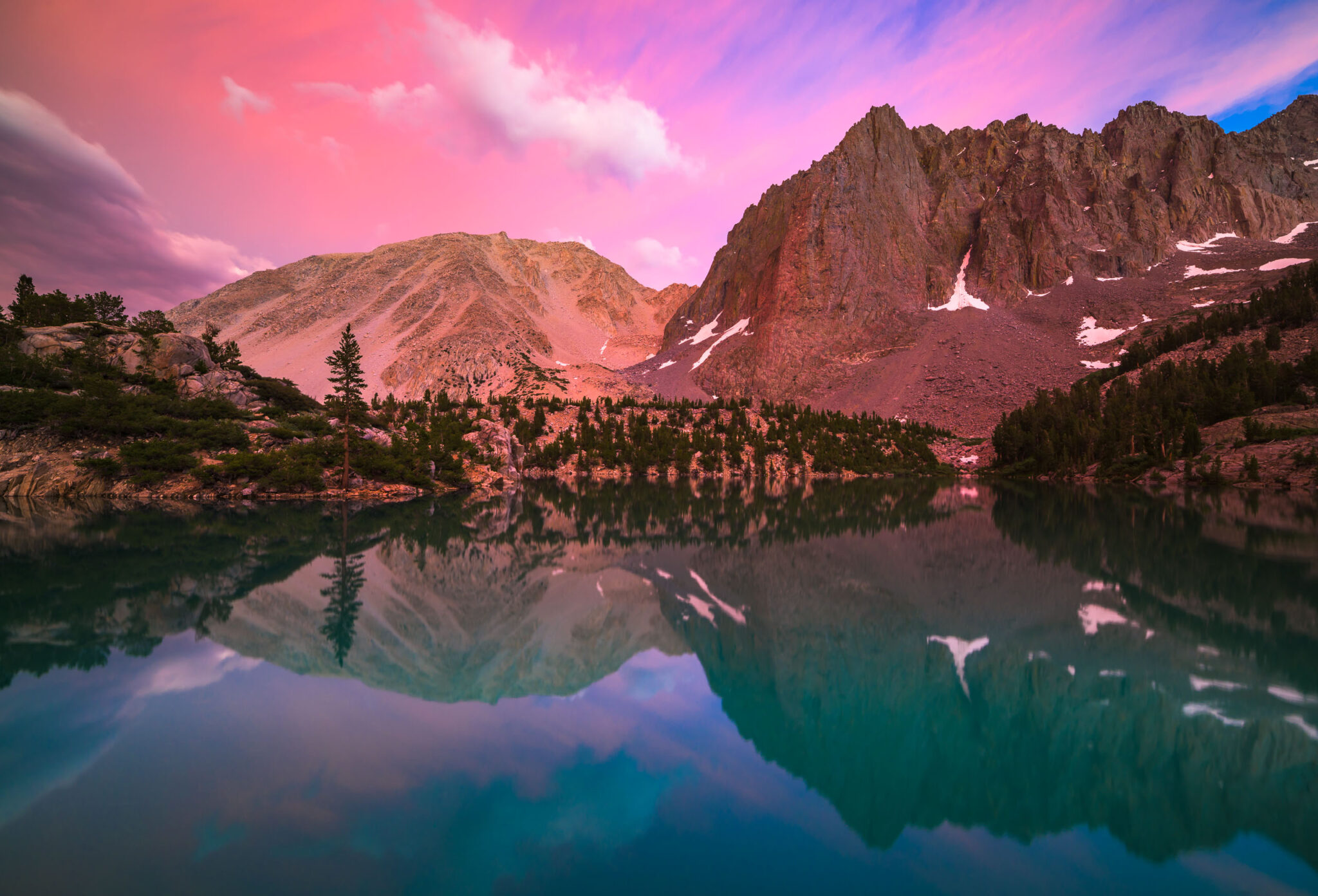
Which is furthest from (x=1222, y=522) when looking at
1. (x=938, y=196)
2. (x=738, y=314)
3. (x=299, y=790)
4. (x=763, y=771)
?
(x=938, y=196)

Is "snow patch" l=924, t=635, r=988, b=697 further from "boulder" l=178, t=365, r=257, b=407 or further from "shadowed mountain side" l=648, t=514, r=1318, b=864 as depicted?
"boulder" l=178, t=365, r=257, b=407

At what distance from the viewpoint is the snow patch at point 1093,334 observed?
10862cm

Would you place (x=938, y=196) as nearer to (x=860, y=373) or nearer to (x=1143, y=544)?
(x=860, y=373)

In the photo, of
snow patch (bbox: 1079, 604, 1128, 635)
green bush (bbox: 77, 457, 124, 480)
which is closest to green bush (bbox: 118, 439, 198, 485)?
green bush (bbox: 77, 457, 124, 480)

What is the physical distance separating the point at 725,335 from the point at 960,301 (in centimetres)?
5587

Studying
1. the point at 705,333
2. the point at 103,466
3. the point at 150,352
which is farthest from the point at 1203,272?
the point at 103,466

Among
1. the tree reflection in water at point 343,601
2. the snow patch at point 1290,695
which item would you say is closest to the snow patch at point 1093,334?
the snow patch at point 1290,695

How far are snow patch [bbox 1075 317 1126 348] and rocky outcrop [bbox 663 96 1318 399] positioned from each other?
1159 centimetres

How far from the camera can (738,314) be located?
15550 cm

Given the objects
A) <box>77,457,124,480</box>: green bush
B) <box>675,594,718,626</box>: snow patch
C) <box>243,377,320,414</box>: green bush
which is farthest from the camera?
<box>243,377,320,414</box>: green bush

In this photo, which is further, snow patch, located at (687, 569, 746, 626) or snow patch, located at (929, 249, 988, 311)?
snow patch, located at (929, 249, 988, 311)

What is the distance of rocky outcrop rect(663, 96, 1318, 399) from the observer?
5010 inches

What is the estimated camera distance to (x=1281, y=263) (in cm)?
11700

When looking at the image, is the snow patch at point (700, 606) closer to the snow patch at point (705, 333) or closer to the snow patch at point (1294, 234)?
the snow patch at point (705, 333)
